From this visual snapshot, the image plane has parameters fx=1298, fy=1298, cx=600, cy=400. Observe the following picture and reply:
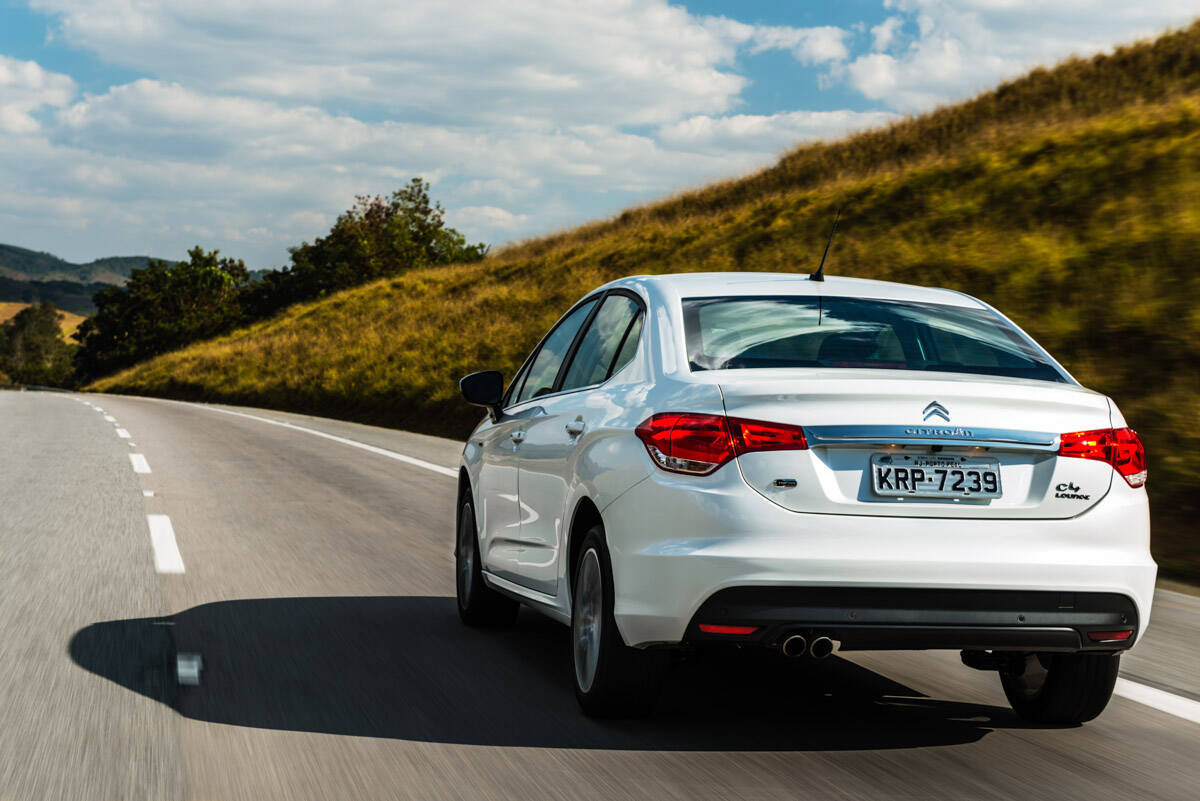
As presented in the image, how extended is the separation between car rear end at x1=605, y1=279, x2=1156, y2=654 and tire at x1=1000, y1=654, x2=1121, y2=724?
0.43m

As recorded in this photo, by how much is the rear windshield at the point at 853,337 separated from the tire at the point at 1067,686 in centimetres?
101

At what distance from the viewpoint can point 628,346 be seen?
495 centimetres

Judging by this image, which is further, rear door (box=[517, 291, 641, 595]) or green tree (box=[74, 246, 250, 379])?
Result: green tree (box=[74, 246, 250, 379])

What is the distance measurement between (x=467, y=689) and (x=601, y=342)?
4.90ft

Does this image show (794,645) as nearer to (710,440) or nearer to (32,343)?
(710,440)

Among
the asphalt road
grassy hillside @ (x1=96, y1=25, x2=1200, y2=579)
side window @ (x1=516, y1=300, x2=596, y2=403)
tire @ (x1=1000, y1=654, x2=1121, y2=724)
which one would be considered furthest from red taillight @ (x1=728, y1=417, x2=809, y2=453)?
grassy hillside @ (x1=96, y1=25, x2=1200, y2=579)

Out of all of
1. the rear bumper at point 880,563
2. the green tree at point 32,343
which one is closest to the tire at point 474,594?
the rear bumper at point 880,563

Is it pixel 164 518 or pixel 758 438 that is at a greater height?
pixel 758 438

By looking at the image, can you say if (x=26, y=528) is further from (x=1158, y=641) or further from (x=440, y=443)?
(x=440, y=443)

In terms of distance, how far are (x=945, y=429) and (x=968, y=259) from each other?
17.2 metres

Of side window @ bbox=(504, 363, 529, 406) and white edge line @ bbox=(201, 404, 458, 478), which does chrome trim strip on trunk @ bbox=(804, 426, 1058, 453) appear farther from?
white edge line @ bbox=(201, 404, 458, 478)

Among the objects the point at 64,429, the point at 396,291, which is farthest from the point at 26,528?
the point at 396,291

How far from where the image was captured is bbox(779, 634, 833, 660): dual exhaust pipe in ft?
13.2

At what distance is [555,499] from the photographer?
16.6 feet
